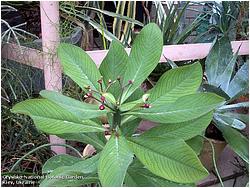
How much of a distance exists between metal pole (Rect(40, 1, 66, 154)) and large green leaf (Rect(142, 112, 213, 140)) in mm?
238

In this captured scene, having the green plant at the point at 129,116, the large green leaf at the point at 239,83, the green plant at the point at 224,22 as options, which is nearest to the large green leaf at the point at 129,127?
the green plant at the point at 129,116

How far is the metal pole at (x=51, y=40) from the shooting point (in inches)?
25.9

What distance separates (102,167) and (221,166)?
518 millimetres

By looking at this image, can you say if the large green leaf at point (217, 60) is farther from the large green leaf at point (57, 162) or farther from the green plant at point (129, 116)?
the large green leaf at point (57, 162)

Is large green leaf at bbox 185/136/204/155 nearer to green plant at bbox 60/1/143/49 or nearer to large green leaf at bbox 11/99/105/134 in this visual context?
large green leaf at bbox 11/99/105/134

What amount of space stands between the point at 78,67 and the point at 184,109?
0.18 m

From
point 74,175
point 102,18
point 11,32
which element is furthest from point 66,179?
point 102,18

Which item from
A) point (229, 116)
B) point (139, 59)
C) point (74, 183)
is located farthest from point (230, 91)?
point (74, 183)

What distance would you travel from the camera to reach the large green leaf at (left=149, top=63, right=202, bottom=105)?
520mm

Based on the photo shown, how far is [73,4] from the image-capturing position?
0.77 metres

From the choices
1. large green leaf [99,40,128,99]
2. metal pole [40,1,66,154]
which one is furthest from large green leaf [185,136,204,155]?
metal pole [40,1,66,154]

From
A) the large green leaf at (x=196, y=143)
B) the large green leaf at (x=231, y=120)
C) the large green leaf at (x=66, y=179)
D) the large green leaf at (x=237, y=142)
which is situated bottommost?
the large green leaf at (x=66, y=179)

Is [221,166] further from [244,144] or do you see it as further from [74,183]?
[74,183]

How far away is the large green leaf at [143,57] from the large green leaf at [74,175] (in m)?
0.11
